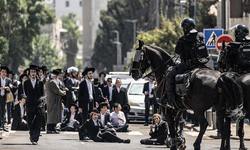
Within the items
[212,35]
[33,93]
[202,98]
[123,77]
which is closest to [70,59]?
[123,77]

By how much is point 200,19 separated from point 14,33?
22429 mm

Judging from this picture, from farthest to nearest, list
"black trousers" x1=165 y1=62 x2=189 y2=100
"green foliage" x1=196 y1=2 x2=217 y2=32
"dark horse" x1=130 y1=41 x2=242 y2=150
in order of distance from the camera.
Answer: "green foliage" x1=196 y1=2 x2=217 y2=32
"black trousers" x1=165 y1=62 x2=189 y2=100
"dark horse" x1=130 y1=41 x2=242 y2=150

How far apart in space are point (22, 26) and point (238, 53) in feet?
170

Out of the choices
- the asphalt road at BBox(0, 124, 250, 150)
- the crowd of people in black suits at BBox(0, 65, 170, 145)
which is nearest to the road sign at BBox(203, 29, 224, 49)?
the asphalt road at BBox(0, 124, 250, 150)

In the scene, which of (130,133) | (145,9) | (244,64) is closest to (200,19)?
(130,133)

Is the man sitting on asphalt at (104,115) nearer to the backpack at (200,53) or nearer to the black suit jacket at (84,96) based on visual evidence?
the black suit jacket at (84,96)

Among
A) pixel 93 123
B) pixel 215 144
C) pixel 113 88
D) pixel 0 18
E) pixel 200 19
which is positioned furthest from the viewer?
pixel 0 18

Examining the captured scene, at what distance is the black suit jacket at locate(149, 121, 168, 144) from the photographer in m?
20.7

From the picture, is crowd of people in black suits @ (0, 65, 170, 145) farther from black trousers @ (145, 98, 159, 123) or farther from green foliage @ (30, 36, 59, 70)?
green foliage @ (30, 36, 59, 70)

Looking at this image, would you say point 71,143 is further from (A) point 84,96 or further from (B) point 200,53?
(B) point 200,53

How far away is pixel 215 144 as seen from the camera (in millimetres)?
20219

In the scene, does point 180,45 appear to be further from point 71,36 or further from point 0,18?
point 71,36

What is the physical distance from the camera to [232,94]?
15422 mm

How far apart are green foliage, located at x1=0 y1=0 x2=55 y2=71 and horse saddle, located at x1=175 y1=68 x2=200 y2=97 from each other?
49939 mm
